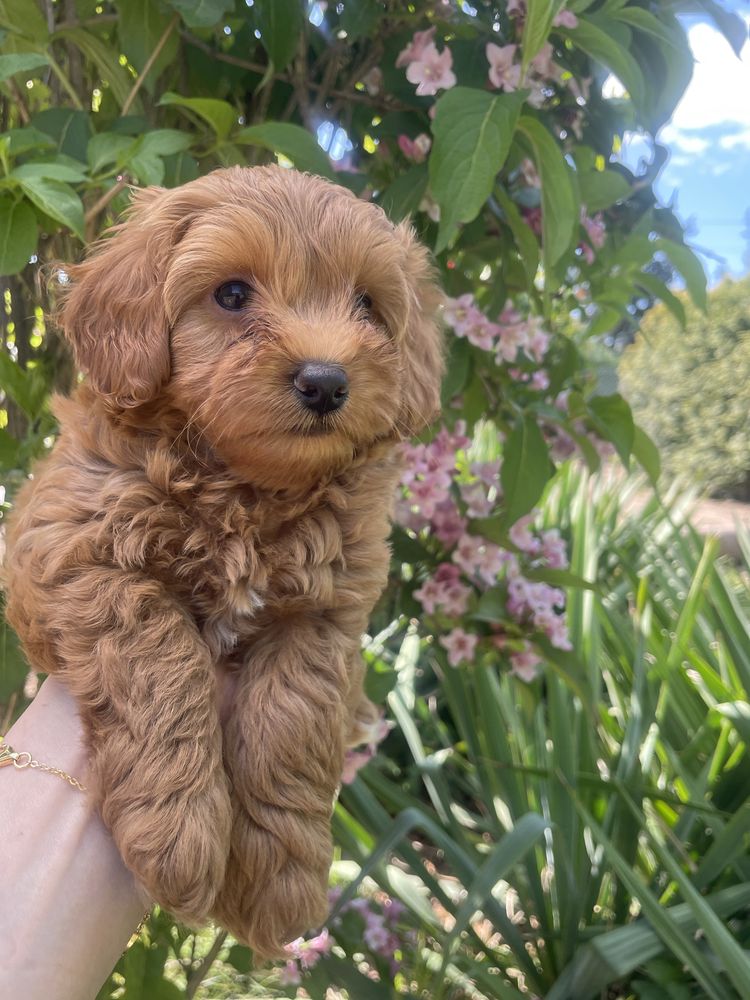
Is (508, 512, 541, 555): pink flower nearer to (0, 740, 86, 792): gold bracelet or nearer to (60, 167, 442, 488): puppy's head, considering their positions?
(60, 167, 442, 488): puppy's head

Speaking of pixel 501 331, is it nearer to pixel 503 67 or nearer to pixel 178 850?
pixel 503 67

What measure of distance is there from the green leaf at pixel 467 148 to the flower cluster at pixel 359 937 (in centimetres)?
187

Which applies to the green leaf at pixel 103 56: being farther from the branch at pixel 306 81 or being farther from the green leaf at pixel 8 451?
the green leaf at pixel 8 451

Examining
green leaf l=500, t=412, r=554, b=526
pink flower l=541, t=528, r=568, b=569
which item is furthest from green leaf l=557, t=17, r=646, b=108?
pink flower l=541, t=528, r=568, b=569

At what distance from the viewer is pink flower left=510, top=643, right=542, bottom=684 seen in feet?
7.38

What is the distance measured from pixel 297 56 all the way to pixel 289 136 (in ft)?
1.62

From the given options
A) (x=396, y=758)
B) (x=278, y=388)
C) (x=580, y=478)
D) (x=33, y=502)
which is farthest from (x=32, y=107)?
(x=580, y=478)

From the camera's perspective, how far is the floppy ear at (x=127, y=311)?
4.12ft

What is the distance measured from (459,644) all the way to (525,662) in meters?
0.18

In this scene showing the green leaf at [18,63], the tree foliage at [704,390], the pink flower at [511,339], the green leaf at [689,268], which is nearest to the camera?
the green leaf at [18,63]

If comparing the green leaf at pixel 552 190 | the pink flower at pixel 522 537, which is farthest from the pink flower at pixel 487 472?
the green leaf at pixel 552 190

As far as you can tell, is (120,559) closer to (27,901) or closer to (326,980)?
(27,901)

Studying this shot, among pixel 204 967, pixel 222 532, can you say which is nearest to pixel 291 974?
pixel 204 967

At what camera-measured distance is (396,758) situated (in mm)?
4062
